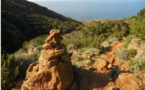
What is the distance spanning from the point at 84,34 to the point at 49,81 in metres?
22.2

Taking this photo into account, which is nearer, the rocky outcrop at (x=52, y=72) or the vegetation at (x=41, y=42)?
the rocky outcrop at (x=52, y=72)

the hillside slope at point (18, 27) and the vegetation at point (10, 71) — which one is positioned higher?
the hillside slope at point (18, 27)

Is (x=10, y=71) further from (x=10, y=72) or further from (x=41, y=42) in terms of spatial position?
(x=41, y=42)

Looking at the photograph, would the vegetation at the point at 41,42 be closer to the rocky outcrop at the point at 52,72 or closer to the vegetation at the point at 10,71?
the vegetation at the point at 10,71

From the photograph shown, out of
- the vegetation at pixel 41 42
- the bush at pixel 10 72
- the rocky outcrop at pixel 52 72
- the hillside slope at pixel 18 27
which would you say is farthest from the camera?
the hillside slope at pixel 18 27

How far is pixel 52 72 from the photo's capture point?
35.5ft

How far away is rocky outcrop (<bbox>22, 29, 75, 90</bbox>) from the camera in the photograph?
10797 mm

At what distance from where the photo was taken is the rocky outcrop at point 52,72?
10797 millimetres

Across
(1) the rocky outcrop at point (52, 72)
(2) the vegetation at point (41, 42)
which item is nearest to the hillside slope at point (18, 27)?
(2) the vegetation at point (41, 42)

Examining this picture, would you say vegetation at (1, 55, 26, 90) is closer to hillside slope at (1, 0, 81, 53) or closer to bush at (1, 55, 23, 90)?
bush at (1, 55, 23, 90)

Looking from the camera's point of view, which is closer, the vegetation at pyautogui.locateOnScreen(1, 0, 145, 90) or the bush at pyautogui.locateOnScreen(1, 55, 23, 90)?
the bush at pyautogui.locateOnScreen(1, 55, 23, 90)

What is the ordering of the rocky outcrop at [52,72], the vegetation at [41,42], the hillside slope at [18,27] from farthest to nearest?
1. the hillside slope at [18,27]
2. the vegetation at [41,42]
3. the rocky outcrop at [52,72]

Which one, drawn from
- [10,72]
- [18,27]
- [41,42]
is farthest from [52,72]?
[18,27]

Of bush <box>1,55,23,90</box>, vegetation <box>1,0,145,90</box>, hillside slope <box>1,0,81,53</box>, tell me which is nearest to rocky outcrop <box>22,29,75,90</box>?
bush <box>1,55,23,90</box>
